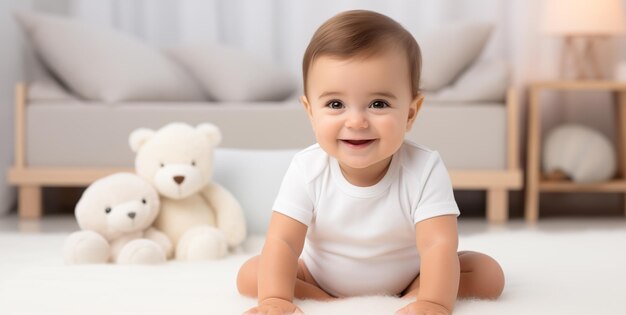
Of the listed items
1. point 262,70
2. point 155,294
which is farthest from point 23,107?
point 155,294

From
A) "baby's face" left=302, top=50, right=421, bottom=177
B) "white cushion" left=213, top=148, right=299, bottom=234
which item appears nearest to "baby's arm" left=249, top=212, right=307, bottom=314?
"baby's face" left=302, top=50, right=421, bottom=177

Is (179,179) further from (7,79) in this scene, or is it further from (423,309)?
(7,79)

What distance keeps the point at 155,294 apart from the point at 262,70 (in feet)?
5.28

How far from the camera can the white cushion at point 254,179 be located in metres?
2.02

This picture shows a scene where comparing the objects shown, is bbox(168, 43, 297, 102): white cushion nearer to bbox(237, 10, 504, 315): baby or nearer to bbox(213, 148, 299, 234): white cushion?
bbox(213, 148, 299, 234): white cushion

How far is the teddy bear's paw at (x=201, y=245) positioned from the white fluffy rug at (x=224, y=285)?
0.04 m

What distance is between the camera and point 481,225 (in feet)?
8.26

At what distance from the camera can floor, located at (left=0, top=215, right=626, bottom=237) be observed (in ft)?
7.78

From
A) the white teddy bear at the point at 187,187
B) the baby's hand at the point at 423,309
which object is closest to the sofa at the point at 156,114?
the white teddy bear at the point at 187,187

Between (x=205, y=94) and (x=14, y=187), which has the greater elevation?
(x=205, y=94)

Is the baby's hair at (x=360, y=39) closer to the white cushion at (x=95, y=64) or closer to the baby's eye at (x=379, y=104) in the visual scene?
the baby's eye at (x=379, y=104)

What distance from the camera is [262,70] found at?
284 cm

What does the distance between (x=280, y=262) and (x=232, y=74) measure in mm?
1715

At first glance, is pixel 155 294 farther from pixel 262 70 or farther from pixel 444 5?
pixel 444 5
